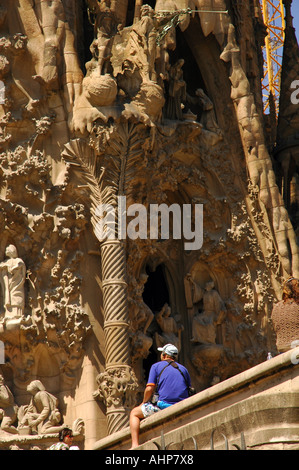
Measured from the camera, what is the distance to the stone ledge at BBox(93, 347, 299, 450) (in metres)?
6.68

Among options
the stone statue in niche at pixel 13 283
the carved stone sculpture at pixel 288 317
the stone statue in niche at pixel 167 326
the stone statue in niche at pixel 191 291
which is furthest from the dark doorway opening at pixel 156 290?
the carved stone sculpture at pixel 288 317

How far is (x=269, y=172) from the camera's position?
15.7m

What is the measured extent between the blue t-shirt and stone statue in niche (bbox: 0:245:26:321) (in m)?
5.09

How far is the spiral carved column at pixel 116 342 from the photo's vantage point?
509 inches

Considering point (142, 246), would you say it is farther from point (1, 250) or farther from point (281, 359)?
point (281, 359)

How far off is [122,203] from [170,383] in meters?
5.64

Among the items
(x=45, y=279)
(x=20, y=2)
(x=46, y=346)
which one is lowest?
(x=46, y=346)

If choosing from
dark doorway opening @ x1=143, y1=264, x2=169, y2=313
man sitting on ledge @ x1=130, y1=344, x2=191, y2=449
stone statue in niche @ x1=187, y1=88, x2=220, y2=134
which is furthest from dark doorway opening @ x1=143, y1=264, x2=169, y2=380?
man sitting on ledge @ x1=130, y1=344, x2=191, y2=449

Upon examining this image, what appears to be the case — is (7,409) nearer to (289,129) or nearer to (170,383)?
(170,383)

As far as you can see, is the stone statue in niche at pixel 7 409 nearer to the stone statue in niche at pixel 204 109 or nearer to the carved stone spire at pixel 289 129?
the stone statue in niche at pixel 204 109

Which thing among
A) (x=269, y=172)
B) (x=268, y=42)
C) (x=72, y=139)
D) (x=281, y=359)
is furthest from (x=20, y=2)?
(x=268, y=42)

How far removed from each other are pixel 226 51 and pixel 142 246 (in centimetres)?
350

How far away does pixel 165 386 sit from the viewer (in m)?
8.33

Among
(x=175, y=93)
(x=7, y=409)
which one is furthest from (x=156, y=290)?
(x=7, y=409)
